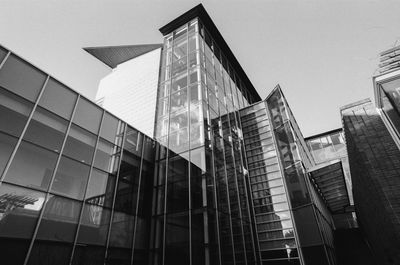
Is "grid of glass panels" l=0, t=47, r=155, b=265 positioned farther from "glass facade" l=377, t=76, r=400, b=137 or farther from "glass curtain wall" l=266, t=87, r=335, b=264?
"glass facade" l=377, t=76, r=400, b=137

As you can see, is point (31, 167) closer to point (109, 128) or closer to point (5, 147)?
point (5, 147)

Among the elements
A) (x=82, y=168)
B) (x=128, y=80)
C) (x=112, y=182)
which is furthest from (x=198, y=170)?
(x=128, y=80)

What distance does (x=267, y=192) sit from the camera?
14742mm

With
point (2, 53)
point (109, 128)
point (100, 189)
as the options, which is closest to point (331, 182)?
point (100, 189)

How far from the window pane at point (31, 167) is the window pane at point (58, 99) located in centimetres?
191

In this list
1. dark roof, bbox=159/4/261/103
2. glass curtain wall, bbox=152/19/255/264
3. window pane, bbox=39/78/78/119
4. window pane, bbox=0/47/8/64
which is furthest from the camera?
dark roof, bbox=159/4/261/103

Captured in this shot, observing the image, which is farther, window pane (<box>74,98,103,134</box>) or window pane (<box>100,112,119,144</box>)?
window pane (<box>100,112,119,144</box>)

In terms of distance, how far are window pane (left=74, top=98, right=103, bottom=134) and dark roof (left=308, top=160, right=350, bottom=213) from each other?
13.9 metres

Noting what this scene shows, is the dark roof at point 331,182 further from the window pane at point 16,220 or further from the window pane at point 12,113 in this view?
the window pane at point 12,113

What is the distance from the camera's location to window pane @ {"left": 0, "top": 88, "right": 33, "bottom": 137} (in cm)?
742

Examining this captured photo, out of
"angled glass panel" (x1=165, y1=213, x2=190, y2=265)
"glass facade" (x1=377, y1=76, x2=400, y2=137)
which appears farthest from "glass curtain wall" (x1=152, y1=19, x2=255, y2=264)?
"glass facade" (x1=377, y1=76, x2=400, y2=137)

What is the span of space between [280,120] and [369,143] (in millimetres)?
7112

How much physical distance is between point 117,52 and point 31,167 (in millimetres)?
18223

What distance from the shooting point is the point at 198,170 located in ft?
39.3
